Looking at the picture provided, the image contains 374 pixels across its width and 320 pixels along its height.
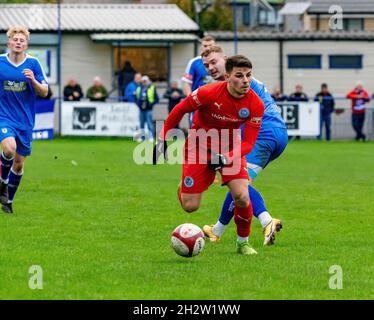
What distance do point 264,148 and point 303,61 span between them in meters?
→ 28.6

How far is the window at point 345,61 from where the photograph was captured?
3925 centimetres

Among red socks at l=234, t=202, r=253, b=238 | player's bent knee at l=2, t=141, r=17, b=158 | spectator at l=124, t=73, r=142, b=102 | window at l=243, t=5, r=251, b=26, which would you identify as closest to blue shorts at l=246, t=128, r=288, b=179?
red socks at l=234, t=202, r=253, b=238

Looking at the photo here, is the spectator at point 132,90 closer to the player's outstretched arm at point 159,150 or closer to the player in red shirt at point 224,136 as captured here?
the player in red shirt at point 224,136

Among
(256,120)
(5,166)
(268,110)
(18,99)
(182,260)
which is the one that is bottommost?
(182,260)

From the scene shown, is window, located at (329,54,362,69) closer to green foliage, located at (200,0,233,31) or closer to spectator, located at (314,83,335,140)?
spectator, located at (314,83,335,140)

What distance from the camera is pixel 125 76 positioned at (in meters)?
37.2

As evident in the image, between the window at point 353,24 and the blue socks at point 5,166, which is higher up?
the window at point 353,24

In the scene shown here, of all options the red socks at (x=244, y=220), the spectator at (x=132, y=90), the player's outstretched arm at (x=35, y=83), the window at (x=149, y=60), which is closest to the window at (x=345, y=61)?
the window at (x=149, y=60)

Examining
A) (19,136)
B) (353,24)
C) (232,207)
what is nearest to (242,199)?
(232,207)

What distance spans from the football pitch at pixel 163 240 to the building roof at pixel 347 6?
29.0 m

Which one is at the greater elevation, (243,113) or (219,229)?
(243,113)

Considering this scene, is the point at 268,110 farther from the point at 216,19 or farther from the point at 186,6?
the point at 216,19

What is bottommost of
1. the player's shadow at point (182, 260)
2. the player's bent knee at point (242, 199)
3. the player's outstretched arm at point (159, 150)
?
the player's shadow at point (182, 260)
